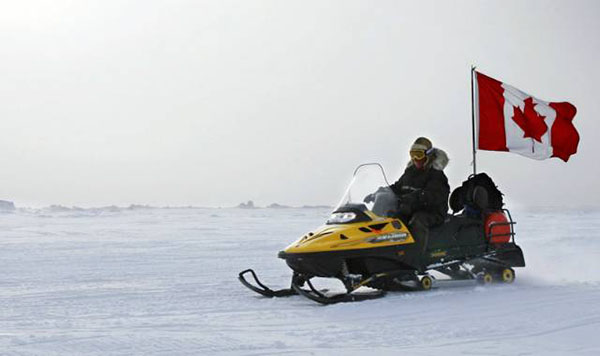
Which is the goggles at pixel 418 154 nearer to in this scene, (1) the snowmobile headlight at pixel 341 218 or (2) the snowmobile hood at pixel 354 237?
(2) the snowmobile hood at pixel 354 237

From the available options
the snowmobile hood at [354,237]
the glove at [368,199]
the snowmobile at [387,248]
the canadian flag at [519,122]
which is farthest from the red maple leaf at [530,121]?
the snowmobile hood at [354,237]

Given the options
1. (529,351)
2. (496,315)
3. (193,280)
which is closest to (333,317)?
(496,315)

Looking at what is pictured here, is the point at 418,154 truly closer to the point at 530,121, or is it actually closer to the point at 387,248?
the point at 387,248

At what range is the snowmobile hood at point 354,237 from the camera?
6820 millimetres

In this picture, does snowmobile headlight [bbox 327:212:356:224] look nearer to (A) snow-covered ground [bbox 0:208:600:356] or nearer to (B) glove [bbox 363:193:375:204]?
(B) glove [bbox 363:193:375:204]

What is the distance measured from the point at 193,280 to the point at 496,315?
4.12 m

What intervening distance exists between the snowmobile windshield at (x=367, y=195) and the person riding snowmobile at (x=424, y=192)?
0.07 metres

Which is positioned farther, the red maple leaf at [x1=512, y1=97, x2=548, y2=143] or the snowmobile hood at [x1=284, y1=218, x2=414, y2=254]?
the red maple leaf at [x1=512, y1=97, x2=548, y2=143]

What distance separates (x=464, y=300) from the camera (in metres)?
6.77

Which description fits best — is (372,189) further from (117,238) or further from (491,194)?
(117,238)

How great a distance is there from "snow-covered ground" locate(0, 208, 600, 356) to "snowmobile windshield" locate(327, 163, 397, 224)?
0.99m

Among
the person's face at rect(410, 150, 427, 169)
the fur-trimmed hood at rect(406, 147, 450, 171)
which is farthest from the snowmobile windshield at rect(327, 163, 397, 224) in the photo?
the fur-trimmed hood at rect(406, 147, 450, 171)

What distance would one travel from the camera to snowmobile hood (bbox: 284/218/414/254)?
22.4 feet

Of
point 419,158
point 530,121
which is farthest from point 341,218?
point 530,121
